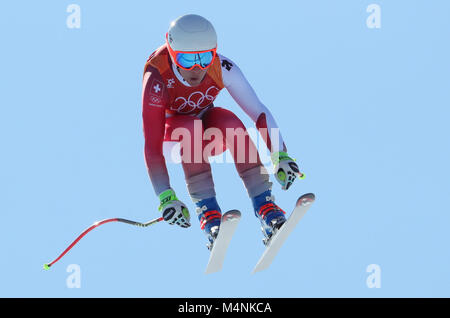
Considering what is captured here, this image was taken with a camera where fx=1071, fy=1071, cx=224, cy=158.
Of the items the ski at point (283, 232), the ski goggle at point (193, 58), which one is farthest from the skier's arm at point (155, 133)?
→ the ski at point (283, 232)

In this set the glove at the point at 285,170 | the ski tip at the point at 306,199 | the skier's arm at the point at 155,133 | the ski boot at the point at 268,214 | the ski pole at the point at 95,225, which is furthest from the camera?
the ski pole at the point at 95,225

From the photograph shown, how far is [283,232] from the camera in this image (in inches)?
432

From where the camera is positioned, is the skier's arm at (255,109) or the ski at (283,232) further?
the skier's arm at (255,109)

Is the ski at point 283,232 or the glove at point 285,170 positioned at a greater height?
the glove at point 285,170

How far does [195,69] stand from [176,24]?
503mm

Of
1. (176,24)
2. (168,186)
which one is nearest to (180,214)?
(168,186)

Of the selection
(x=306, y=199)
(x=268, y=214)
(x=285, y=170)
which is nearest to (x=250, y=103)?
(x=285, y=170)

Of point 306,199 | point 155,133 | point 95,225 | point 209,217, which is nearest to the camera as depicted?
point 306,199

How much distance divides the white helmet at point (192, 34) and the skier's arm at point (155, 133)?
1.73 ft

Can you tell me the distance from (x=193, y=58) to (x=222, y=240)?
6.10 feet

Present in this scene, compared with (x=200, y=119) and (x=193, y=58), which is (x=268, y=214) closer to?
(x=200, y=119)

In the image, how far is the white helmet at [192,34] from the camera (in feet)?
35.2

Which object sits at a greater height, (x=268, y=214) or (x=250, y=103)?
(x=250, y=103)

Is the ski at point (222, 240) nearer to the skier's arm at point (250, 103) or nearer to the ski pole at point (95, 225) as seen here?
the ski pole at point (95, 225)
